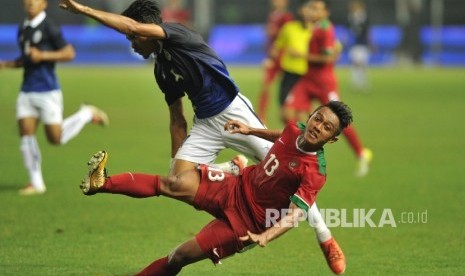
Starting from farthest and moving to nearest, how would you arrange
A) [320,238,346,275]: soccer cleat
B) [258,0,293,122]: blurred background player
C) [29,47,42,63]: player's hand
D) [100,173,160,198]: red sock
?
[258,0,293,122]: blurred background player < [29,47,42,63]: player's hand < [320,238,346,275]: soccer cleat < [100,173,160,198]: red sock

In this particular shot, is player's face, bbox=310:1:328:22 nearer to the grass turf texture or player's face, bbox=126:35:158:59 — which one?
the grass turf texture

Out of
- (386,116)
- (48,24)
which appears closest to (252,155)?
(48,24)

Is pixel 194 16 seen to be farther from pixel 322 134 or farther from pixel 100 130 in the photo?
pixel 322 134

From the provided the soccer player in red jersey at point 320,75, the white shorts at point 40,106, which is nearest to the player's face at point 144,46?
the white shorts at point 40,106

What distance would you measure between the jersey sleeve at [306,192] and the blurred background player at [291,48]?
8.62 meters

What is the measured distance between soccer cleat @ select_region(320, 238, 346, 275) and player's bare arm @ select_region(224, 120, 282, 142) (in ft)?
3.17

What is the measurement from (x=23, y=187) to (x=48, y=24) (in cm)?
218

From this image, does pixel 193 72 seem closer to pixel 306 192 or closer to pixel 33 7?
pixel 306 192

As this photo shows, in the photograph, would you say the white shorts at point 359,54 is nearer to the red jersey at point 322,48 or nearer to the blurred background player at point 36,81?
the red jersey at point 322,48

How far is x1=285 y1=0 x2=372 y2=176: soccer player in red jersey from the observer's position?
14.9 m

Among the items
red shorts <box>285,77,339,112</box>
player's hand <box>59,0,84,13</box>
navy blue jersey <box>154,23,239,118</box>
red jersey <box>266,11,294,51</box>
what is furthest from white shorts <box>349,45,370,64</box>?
player's hand <box>59,0,84,13</box>

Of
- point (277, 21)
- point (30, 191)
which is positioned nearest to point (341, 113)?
point (30, 191)

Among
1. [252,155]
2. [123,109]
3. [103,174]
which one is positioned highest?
[103,174]

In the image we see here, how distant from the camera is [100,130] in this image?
2100 centimetres
